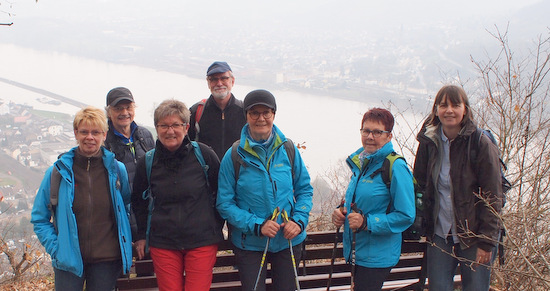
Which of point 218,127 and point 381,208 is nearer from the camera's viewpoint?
point 381,208

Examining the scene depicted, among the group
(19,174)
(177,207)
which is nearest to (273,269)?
(177,207)

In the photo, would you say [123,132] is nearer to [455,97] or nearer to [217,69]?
[217,69]

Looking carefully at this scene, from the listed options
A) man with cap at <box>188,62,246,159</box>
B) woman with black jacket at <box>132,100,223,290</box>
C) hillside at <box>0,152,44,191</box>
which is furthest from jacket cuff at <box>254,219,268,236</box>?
hillside at <box>0,152,44,191</box>

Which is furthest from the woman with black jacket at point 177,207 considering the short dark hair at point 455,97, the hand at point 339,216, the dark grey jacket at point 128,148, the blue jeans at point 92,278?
the short dark hair at point 455,97

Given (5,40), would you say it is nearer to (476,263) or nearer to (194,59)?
(194,59)

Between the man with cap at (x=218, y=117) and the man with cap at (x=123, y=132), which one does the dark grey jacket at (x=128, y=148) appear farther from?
the man with cap at (x=218, y=117)

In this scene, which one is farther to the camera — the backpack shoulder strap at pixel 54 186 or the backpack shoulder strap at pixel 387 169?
the backpack shoulder strap at pixel 387 169
